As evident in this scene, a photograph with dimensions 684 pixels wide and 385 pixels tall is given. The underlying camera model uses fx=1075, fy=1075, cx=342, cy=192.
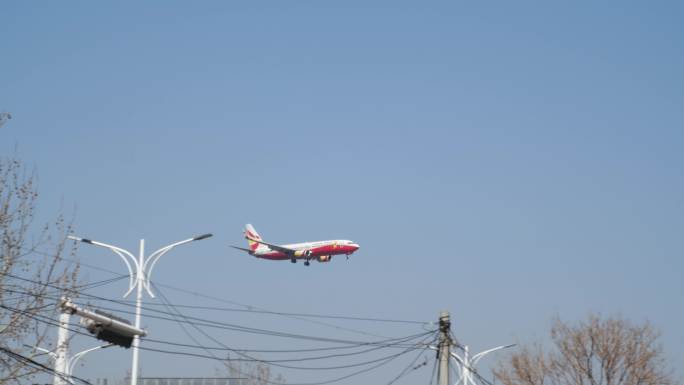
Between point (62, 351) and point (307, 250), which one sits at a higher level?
point (307, 250)

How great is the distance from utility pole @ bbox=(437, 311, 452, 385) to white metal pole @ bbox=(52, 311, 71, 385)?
33.1 feet

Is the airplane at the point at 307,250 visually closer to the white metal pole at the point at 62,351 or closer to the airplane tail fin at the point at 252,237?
the airplane tail fin at the point at 252,237

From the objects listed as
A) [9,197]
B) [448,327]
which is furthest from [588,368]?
[9,197]

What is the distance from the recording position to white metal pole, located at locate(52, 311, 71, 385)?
89.9 feet

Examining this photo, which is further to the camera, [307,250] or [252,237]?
[252,237]

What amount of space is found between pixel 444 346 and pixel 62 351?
10.4 meters

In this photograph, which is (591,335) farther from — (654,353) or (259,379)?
(259,379)

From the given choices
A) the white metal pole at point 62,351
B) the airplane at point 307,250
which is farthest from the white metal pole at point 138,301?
the airplane at point 307,250

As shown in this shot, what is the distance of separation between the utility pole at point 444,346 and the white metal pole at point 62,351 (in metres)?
10.1

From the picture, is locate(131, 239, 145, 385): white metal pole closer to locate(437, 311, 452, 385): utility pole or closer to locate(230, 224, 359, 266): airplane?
locate(437, 311, 452, 385): utility pole

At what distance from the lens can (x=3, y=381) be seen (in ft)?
88.8

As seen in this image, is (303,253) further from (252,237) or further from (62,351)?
(62,351)

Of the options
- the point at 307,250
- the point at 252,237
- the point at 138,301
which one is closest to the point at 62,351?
the point at 138,301

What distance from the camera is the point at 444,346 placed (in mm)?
30359
